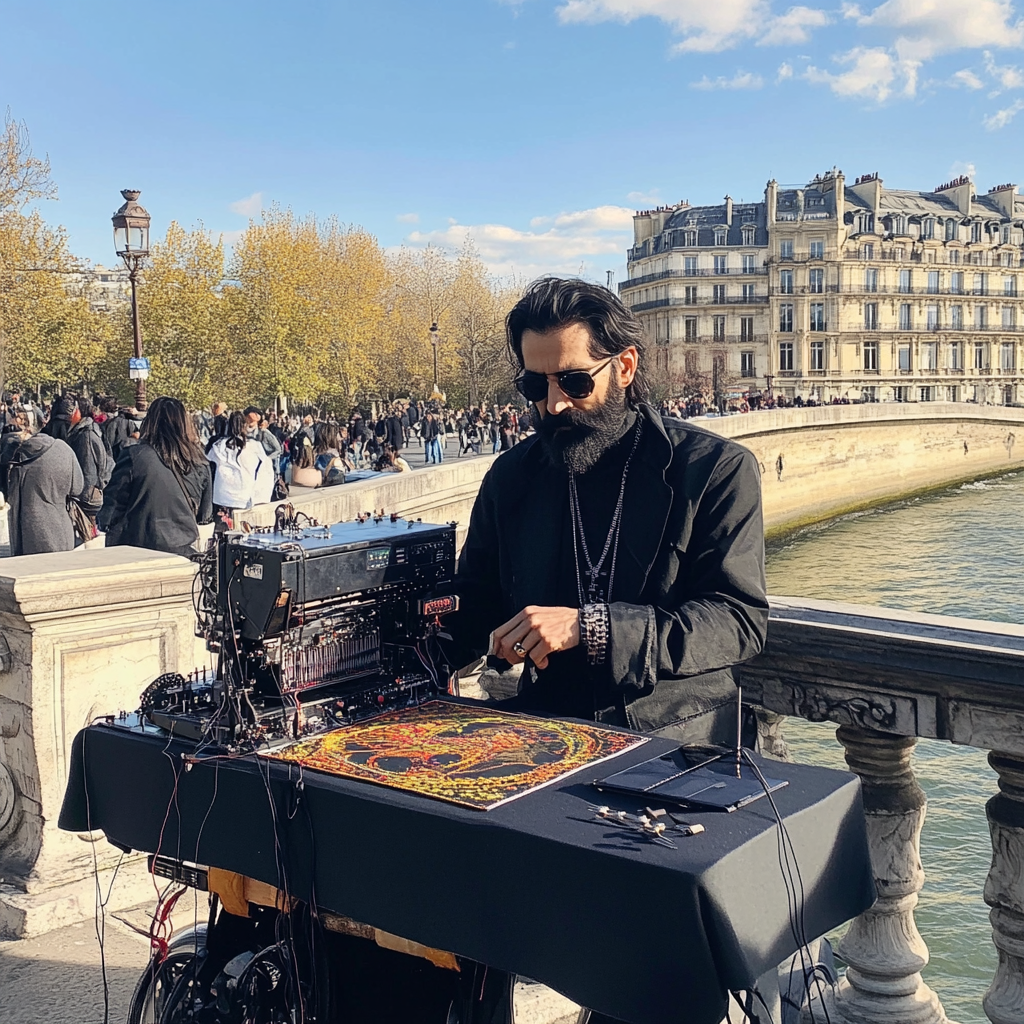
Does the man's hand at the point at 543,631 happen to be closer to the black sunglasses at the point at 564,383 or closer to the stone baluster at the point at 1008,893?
the black sunglasses at the point at 564,383

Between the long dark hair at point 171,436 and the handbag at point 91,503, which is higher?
the long dark hair at point 171,436

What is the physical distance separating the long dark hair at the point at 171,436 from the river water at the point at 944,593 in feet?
17.2

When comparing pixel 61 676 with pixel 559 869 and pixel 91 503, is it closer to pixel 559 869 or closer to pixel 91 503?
pixel 559 869

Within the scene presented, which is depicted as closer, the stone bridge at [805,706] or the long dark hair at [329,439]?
the stone bridge at [805,706]

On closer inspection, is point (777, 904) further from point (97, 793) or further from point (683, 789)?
point (97, 793)

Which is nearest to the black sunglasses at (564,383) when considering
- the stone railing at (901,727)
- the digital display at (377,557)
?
the digital display at (377,557)

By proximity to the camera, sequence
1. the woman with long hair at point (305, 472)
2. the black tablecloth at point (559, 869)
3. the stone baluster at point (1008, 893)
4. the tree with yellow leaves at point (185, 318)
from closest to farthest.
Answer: the black tablecloth at point (559, 869), the stone baluster at point (1008, 893), the woman with long hair at point (305, 472), the tree with yellow leaves at point (185, 318)

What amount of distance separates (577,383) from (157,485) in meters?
4.68

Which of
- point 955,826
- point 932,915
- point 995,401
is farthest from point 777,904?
point 995,401

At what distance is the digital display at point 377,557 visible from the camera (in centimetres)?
231

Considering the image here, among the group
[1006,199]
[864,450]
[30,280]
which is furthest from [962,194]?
[30,280]

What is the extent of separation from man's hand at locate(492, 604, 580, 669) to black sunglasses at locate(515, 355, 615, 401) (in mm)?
499

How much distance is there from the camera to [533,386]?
2.51m

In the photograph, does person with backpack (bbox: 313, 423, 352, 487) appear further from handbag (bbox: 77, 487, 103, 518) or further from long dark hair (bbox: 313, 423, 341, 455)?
handbag (bbox: 77, 487, 103, 518)
